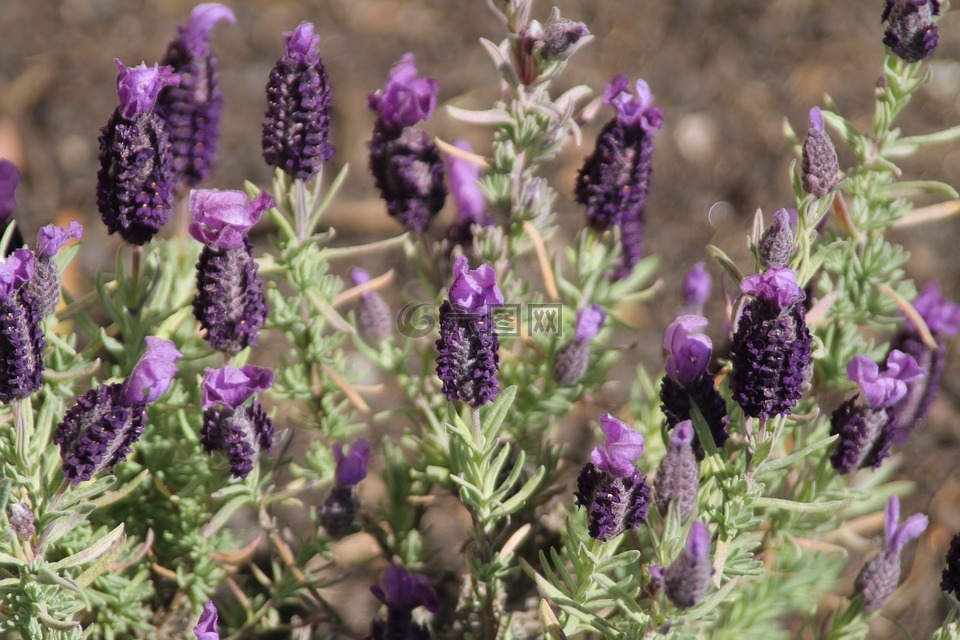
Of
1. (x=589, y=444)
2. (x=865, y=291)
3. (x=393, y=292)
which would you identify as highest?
(x=865, y=291)

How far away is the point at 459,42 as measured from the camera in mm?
4102

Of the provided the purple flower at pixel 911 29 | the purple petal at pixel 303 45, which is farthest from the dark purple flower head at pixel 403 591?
the purple flower at pixel 911 29

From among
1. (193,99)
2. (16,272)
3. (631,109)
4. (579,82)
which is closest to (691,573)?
(631,109)

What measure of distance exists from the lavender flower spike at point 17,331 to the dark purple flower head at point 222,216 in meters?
0.26

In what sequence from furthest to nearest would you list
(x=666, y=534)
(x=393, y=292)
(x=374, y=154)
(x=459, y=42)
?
(x=459, y=42) < (x=393, y=292) < (x=374, y=154) < (x=666, y=534)

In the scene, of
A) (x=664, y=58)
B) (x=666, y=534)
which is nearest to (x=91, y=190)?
(x=664, y=58)

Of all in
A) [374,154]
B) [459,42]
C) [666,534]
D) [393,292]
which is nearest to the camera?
[666,534]

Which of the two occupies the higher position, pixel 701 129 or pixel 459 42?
pixel 459 42

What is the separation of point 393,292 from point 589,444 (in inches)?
36.6

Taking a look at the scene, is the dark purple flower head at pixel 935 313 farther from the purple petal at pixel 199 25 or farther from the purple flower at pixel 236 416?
the purple petal at pixel 199 25

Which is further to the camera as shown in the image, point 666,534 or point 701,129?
point 701,129

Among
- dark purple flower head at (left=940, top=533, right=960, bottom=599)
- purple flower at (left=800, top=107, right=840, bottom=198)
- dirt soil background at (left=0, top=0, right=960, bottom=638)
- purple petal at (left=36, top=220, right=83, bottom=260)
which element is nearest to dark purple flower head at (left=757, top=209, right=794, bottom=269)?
purple flower at (left=800, top=107, right=840, bottom=198)

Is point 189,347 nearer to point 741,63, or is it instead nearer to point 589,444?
point 589,444

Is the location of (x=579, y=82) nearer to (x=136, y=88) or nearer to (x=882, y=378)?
(x=882, y=378)
